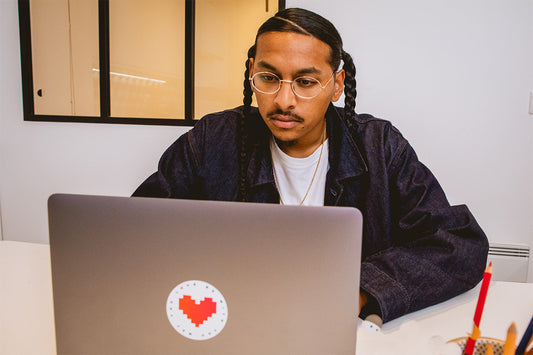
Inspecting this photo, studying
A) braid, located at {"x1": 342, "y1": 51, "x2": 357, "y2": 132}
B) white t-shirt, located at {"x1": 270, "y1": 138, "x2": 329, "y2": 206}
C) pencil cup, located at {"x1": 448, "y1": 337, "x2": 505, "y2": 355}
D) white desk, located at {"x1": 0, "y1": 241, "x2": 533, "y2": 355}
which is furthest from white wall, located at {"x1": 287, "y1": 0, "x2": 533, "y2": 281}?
pencil cup, located at {"x1": 448, "y1": 337, "x2": 505, "y2": 355}

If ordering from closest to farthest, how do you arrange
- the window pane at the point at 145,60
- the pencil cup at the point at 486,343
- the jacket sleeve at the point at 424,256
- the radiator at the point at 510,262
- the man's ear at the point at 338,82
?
the pencil cup at the point at 486,343
the jacket sleeve at the point at 424,256
the man's ear at the point at 338,82
the radiator at the point at 510,262
the window pane at the point at 145,60

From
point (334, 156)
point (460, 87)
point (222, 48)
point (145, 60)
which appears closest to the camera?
point (334, 156)

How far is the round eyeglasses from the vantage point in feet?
3.31

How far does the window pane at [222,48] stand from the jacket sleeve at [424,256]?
1508 mm

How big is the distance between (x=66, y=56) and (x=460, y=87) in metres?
2.62

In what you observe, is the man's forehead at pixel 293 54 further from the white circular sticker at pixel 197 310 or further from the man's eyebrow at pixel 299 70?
the white circular sticker at pixel 197 310

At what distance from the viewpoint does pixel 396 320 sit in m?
0.68

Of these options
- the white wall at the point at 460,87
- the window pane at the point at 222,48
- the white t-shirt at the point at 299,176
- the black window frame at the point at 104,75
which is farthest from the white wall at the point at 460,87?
the white t-shirt at the point at 299,176

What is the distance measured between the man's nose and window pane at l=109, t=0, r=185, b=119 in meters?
1.49

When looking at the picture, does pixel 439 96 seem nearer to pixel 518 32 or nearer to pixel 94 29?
pixel 518 32

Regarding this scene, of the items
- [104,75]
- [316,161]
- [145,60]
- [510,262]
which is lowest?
[510,262]

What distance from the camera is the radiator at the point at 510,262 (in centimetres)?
194

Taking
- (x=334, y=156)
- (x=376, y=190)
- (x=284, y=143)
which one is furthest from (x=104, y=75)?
(x=376, y=190)

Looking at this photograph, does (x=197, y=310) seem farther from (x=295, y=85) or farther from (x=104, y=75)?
(x=104, y=75)
